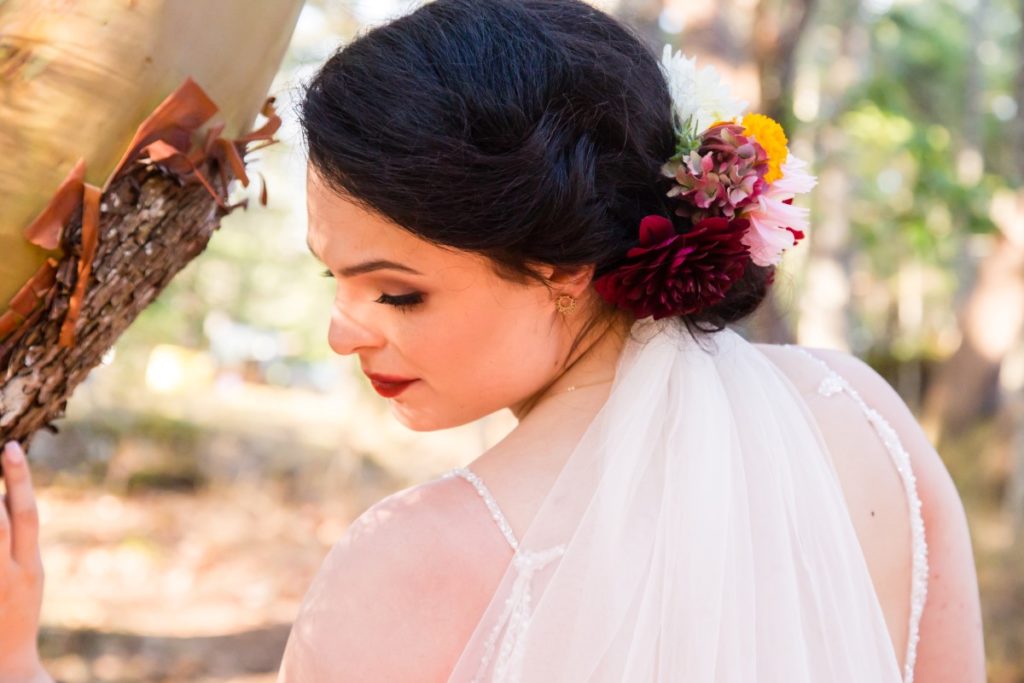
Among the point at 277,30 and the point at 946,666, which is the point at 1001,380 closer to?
the point at 946,666

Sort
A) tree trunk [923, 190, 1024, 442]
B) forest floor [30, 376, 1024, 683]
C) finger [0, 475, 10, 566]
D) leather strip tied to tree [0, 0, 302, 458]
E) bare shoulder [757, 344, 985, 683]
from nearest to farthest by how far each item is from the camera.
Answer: finger [0, 475, 10, 566] < leather strip tied to tree [0, 0, 302, 458] < bare shoulder [757, 344, 985, 683] < forest floor [30, 376, 1024, 683] < tree trunk [923, 190, 1024, 442]

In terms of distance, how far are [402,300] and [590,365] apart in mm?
347

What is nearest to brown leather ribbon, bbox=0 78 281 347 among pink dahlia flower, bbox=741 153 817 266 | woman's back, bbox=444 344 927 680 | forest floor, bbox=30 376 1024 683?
pink dahlia flower, bbox=741 153 817 266

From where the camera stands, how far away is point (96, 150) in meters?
1.52

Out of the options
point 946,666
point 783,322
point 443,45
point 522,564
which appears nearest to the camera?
point 522,564

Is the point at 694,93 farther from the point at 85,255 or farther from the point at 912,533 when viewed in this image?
the point at 85,255

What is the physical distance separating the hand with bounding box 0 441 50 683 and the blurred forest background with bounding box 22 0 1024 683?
0.72m

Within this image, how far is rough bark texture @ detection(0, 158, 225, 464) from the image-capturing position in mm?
1540

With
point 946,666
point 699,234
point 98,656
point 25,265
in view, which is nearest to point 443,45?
point 699,234

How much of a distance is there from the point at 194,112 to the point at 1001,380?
6.60m

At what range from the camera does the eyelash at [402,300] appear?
1.60 metres

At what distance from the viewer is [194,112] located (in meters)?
1.61

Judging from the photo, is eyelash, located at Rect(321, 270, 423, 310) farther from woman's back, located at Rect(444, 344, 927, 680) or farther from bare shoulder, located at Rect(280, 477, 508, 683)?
woman's back, located at Rect(444, 344, 927, 680)

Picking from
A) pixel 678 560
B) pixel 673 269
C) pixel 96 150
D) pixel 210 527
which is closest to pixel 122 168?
pixel 96 150
